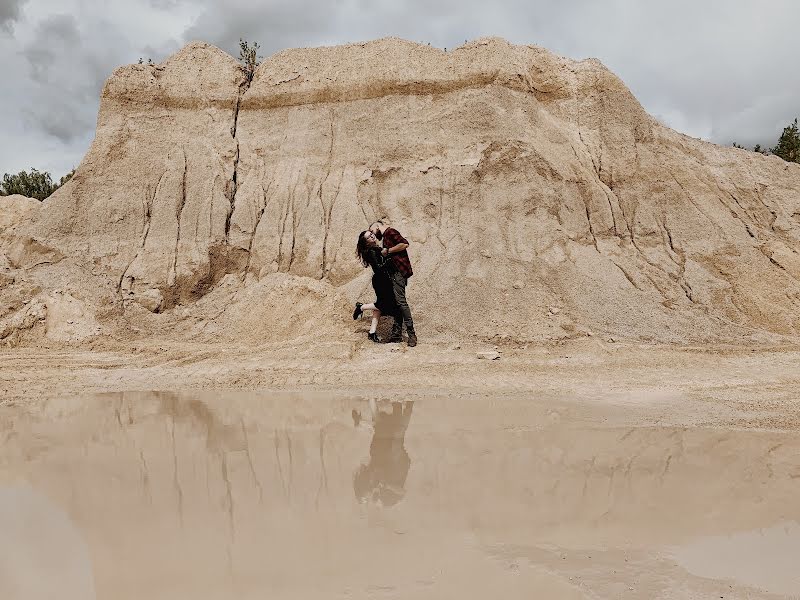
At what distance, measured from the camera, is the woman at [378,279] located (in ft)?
34.5

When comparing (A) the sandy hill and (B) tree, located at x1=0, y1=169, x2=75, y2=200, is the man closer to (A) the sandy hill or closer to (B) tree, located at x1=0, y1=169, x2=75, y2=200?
(A) the sandy hill

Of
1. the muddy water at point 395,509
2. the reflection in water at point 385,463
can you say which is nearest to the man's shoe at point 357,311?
the reflection in water at point 385,463

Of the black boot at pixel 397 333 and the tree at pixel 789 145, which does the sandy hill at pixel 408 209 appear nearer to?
the black boot at pixel 397 333

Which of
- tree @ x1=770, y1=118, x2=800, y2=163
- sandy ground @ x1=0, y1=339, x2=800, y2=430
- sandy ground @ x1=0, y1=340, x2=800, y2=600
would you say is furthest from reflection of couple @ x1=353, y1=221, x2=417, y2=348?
tree @ x1=770, y1=118, x2=800, y2=163

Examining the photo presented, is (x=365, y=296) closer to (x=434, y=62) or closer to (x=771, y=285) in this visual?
(x=434, y=62)

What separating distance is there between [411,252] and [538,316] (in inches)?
125

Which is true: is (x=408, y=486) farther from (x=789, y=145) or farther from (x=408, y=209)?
(x=789, y=145)

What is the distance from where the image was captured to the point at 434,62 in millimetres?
14594

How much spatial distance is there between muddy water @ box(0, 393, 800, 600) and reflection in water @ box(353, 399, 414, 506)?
28 millimetres

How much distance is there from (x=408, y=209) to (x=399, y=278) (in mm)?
3240

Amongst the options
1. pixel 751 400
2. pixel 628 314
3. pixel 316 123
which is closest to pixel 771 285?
pixel 628 314

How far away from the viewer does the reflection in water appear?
4.19m

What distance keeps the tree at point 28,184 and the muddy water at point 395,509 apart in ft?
67.8

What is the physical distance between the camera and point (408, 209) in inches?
523
